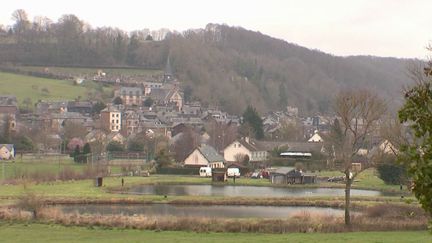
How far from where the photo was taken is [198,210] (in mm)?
→ 33688

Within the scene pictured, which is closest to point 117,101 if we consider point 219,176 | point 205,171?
point 205,171

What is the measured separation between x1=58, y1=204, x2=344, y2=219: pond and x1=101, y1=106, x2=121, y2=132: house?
258 ft

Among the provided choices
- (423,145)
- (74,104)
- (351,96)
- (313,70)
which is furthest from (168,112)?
(423,145)

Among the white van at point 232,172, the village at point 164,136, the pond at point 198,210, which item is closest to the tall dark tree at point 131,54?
the village at point 164,136

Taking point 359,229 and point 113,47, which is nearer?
point 359,229

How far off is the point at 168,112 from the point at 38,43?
47.4 meters

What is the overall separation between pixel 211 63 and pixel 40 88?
184 feet

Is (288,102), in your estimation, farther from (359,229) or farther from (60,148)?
(359,229)

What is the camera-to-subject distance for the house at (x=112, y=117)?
371 ft

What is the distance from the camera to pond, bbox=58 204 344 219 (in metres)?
31.3

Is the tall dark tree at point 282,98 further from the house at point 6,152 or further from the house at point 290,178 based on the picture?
the house at point 290,178

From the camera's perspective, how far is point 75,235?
21844 mm

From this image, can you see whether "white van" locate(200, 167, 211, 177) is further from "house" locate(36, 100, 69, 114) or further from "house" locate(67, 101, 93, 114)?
"house" locate(67, 101, 93, 114)

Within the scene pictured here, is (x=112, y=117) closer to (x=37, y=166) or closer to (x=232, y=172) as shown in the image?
(x=37, y=166)
